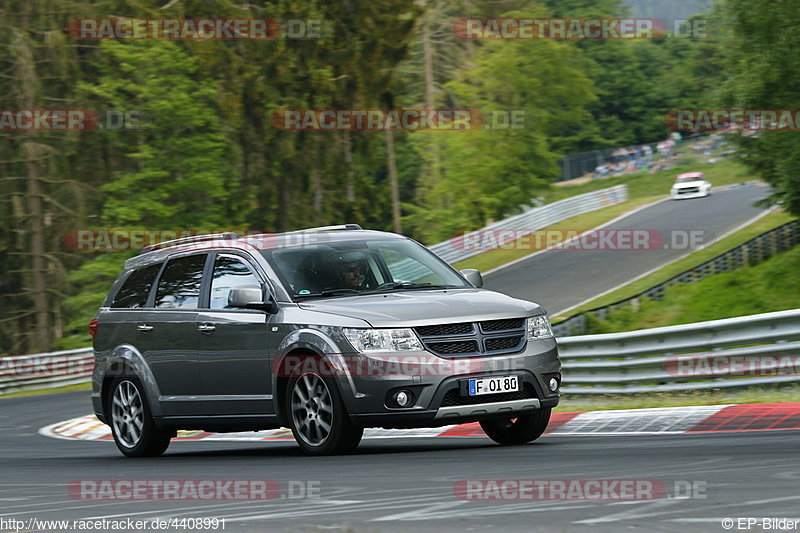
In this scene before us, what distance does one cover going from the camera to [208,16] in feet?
173

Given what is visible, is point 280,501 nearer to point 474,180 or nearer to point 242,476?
point 242,476

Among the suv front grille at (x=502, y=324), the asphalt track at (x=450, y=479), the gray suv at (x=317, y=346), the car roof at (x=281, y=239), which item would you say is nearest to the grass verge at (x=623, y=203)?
the car roof at (x=281, y=239)

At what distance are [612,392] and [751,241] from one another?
26044 mm

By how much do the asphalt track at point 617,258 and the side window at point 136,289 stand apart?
2382cm

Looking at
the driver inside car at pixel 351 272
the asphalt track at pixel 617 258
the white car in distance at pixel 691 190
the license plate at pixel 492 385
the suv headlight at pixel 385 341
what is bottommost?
the asphalt track at pixel 617 258

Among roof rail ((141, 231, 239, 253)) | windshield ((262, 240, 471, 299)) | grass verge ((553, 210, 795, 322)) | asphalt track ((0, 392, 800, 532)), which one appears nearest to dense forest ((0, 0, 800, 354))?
grass verge ((553, 210, 795, 322))

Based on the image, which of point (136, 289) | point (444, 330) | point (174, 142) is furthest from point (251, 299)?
point (174, 142)

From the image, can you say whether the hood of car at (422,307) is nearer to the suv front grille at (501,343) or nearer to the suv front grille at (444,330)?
the suv front grille at (444,330)

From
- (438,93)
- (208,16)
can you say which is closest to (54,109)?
(208,16)

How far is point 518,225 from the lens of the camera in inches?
2005

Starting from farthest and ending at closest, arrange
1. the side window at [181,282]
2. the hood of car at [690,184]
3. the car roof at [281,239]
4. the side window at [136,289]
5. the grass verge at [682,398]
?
the hood of car at [690,184]
the grass verge at [682,398]
the side window at [136,289]
the side window at [181,282]
the car roof at [281,239]

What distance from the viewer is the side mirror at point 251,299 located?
10.0 metres

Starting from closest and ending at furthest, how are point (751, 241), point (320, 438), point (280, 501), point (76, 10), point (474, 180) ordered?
1. point (280, 501)
2. point (320, 438)
3. point (751, 241)
4. point (76, 10)
5. point (474, 180)

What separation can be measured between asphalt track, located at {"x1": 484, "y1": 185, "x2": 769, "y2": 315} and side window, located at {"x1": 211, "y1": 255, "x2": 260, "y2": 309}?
2485cm
